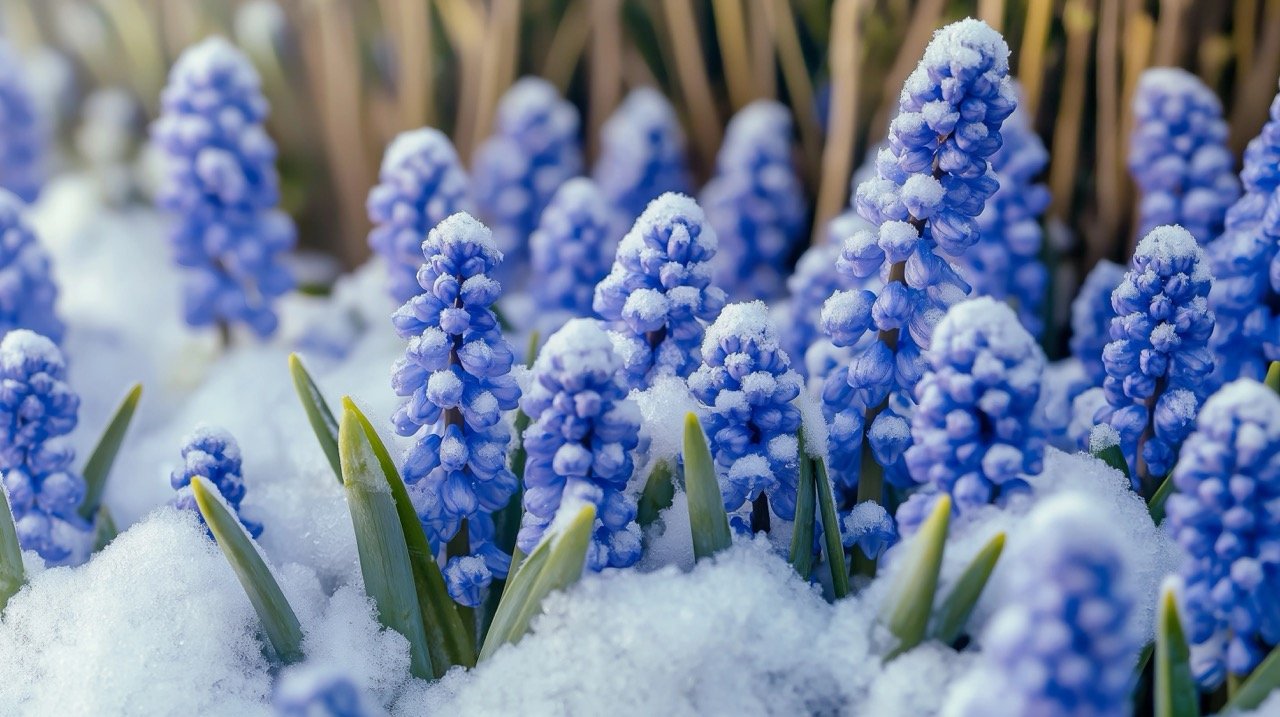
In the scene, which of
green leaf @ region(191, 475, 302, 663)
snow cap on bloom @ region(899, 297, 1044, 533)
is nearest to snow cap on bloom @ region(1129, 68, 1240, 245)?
snow cap on bloom @ region(899, 297, 1044, 533)

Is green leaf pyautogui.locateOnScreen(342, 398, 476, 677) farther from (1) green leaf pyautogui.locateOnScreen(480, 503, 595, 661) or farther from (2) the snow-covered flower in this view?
(2) the snow-covered flower

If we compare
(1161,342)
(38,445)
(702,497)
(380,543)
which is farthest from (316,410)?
Answer: (1161,342)

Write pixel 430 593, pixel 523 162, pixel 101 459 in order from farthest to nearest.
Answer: pixel 523 162
pixel 101 459
pixel 430 593

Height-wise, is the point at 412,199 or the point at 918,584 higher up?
the point at 412,199

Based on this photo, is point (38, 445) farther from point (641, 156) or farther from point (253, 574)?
point (641, 156)

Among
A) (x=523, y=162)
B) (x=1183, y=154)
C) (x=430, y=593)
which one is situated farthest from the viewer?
(x=523, y=162)

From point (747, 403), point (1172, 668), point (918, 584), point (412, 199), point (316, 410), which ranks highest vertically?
point (412, 199)

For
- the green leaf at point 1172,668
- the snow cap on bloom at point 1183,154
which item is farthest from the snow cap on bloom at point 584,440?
the snow cap on bloom at point 1183,154
